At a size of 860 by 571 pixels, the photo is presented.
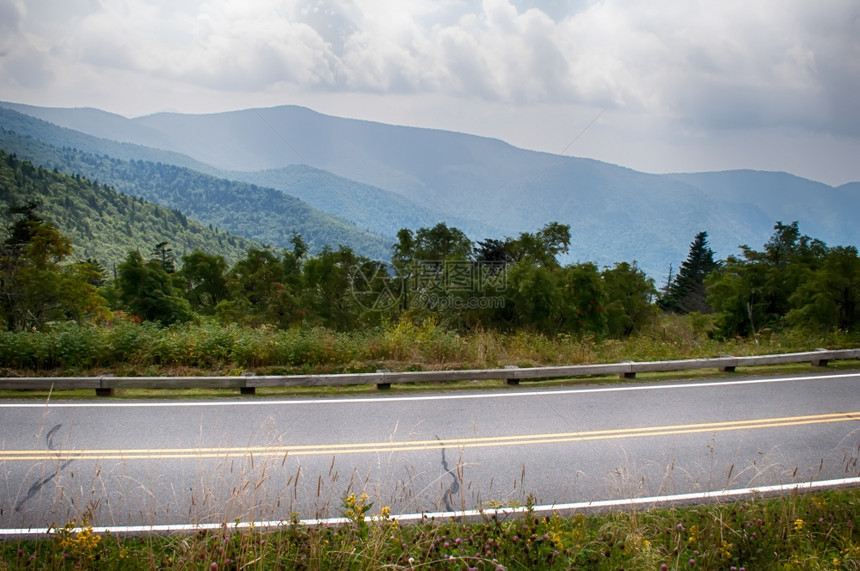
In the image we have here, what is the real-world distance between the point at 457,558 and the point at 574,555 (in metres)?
0.95

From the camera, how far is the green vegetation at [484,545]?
392cm

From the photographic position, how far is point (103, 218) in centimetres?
15712

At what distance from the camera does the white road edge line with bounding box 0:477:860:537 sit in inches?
176

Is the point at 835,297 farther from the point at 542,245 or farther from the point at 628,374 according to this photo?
the point at 542,245

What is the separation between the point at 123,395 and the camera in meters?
8.41

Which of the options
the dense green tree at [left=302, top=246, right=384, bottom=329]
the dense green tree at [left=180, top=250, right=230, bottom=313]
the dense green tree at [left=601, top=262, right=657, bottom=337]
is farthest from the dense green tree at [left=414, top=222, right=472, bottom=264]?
the dense green tree at [left=180, top=250, right=230, bottom=313]

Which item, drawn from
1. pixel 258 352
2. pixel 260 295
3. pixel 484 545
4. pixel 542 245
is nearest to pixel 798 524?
pixel 484 545

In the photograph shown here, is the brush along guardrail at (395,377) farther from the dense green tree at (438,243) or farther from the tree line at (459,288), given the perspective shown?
the dense green tree at (438,243)

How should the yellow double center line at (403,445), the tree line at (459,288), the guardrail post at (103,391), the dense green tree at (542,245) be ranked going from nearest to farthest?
the yellow double center line at (403,445) < the guardrail post at (103,391) < the tree line at (459,288) < the dense green tree at (542,245)

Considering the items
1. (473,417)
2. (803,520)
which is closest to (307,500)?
(473,417)

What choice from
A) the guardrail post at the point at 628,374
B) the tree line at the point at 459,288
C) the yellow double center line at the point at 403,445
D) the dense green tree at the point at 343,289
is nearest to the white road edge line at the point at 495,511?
the yellow double center line at the point at 403,445

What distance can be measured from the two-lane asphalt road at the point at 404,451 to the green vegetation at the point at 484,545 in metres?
0.35

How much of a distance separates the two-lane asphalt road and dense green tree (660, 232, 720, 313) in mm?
70534

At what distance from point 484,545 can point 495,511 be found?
18.1 inches
